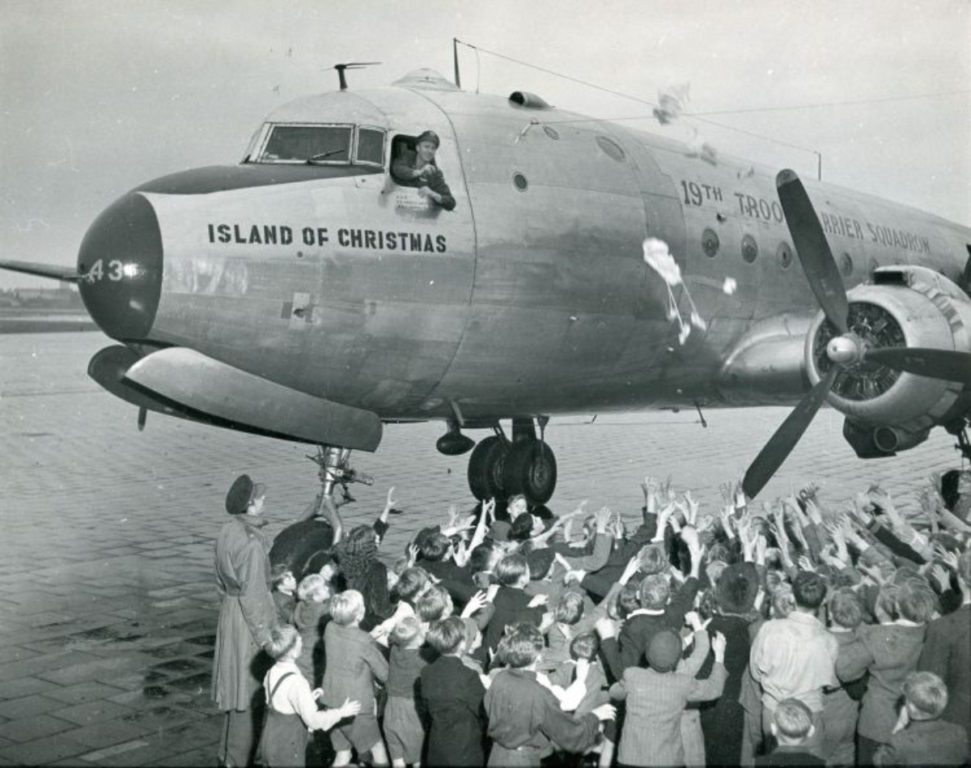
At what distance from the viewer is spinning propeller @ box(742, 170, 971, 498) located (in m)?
9.45

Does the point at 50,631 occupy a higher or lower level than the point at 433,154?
lower

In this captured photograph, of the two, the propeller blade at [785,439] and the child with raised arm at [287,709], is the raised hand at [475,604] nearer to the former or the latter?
the child with raised arm at [287,709]

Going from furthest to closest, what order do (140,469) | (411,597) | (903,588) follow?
(140,469), (411,597), (903,588)

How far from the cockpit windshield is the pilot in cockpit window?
196 mm

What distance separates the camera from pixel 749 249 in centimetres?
1216

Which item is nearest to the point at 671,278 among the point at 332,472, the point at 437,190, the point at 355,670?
the point at 437,190

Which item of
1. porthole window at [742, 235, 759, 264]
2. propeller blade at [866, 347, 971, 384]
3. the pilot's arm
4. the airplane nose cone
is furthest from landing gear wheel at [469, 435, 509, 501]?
the airplane nose cone

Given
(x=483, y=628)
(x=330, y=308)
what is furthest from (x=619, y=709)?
(x=330, y=308)

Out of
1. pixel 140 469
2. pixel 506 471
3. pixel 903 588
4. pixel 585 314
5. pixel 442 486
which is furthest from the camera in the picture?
pixel 140 469

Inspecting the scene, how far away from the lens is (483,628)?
647 centimetres

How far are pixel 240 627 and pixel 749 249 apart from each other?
7.96 m

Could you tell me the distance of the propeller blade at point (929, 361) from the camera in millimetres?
9414

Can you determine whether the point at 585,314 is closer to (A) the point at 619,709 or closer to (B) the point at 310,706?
(A) the point at 619,709

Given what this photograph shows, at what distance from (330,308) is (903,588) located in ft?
15.9
